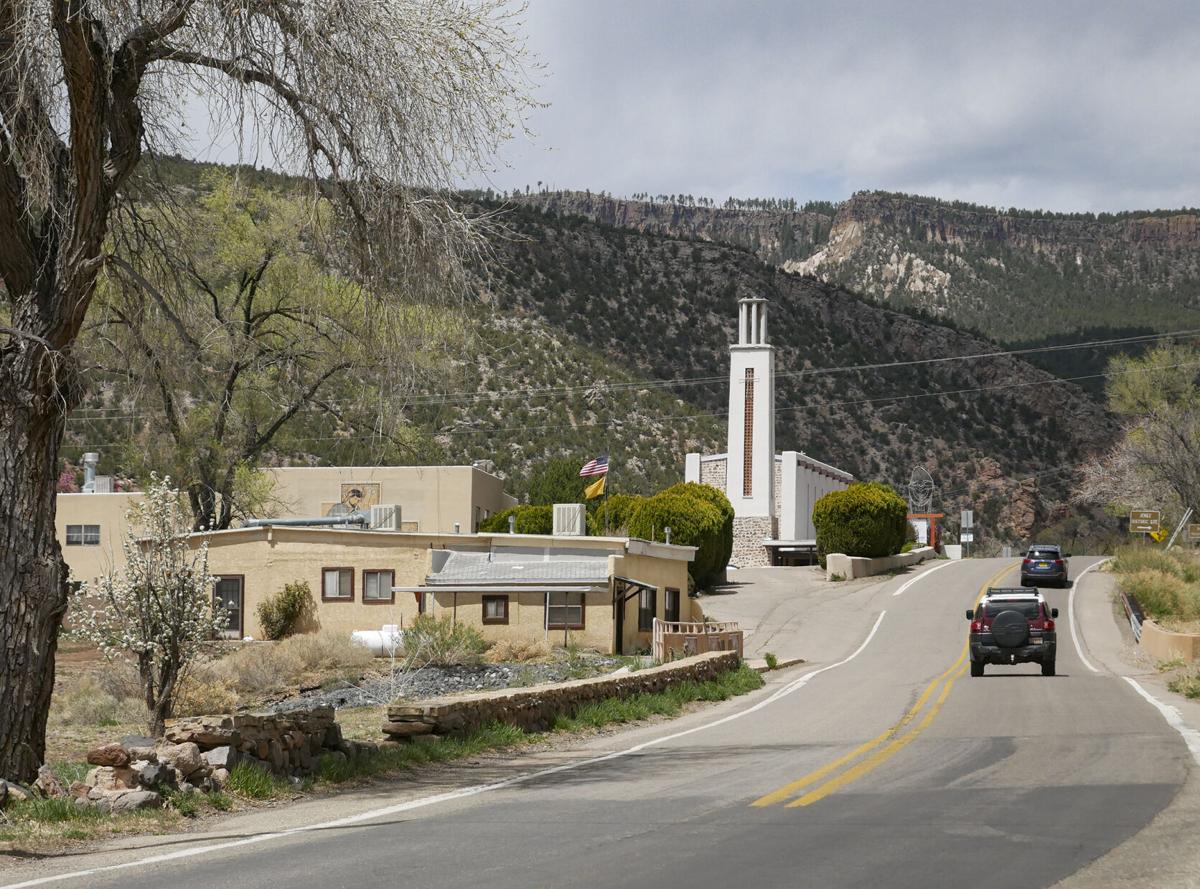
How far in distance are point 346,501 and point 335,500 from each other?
1.87 m

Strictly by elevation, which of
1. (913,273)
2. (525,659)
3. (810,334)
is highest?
(913,273)

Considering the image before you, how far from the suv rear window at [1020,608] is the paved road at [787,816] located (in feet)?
33.3

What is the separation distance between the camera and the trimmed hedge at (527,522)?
61.8 metres

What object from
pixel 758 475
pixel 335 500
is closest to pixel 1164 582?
pixel 758 475

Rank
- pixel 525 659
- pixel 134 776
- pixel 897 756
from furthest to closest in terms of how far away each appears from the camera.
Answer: pixel 525 659 → pixel 897 756 → pixel 134 776

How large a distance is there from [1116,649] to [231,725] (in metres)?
36.2

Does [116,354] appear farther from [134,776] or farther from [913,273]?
[913,273]

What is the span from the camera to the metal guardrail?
145ft

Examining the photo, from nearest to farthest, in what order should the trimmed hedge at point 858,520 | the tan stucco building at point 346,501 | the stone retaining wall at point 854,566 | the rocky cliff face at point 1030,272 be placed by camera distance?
the tan stucco building at point 346,501, the stone retaining wall at point 854,566, the trimmed hedge at point 858,520, the rocky cliff face at point 1030,272

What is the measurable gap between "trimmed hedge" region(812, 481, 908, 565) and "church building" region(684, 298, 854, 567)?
8753 mm

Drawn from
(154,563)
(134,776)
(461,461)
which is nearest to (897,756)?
(134,776)

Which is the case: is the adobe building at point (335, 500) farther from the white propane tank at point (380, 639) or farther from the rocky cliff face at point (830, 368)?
the rocky cliff face at point (830, 368)

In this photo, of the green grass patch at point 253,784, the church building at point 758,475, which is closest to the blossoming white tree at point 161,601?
the green grass patch at point 253,784

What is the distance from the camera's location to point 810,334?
130m
